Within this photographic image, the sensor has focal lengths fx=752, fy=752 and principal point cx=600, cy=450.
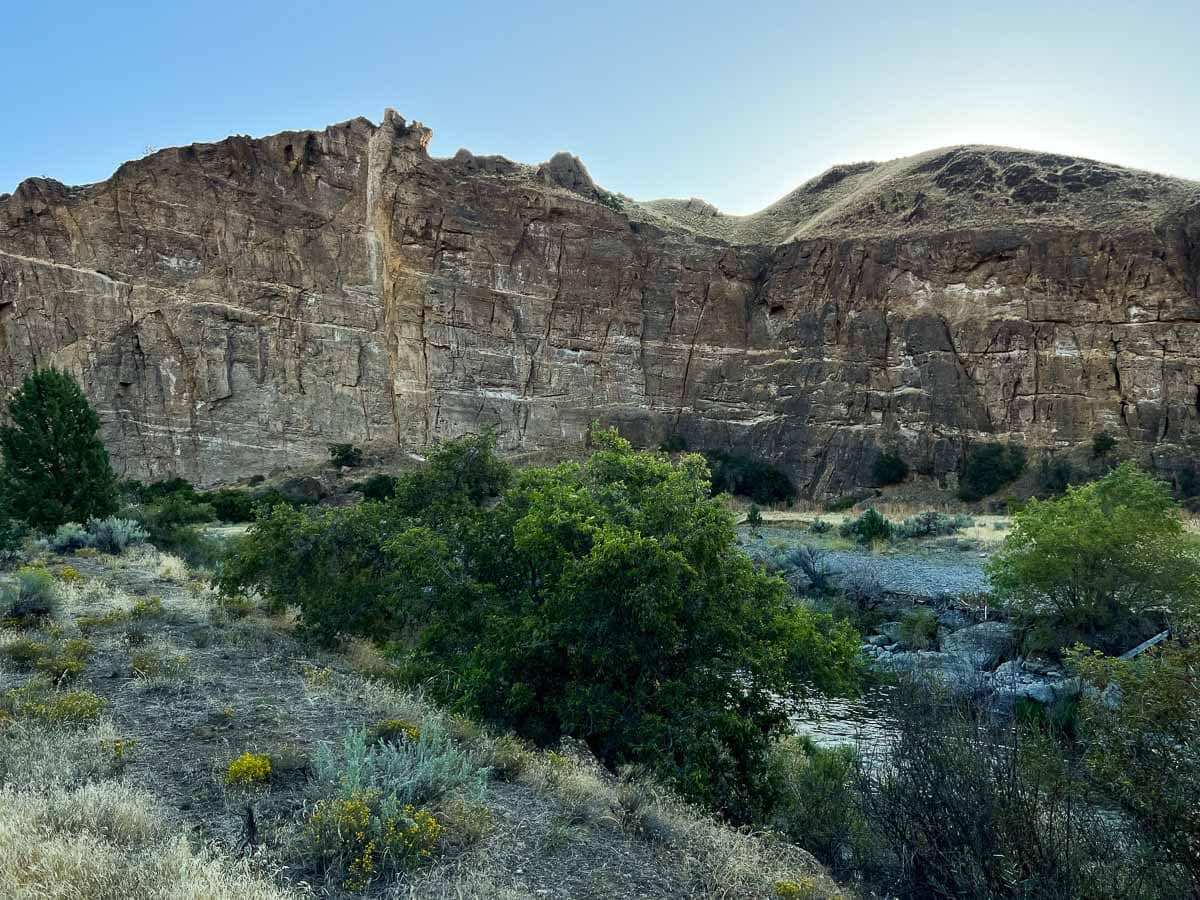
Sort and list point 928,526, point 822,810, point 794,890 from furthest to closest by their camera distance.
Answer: point 928,526, point 822,810, point 794,890

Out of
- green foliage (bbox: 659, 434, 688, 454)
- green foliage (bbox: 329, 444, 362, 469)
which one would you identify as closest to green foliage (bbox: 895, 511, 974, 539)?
green foliage (bbox: 659, 434, 688, 454)

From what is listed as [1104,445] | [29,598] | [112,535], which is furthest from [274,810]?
[1104,445]

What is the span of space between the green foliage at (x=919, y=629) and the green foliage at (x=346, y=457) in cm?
3335

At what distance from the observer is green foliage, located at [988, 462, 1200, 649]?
13.7m

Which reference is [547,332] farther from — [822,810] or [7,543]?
[822,810]

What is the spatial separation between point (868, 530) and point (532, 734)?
75.2 ft

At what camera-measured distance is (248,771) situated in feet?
17.0

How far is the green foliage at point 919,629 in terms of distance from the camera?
53.8ft

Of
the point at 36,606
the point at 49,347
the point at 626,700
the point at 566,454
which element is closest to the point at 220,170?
the point at 49,347

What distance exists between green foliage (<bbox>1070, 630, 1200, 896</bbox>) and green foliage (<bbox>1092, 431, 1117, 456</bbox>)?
1522 inches

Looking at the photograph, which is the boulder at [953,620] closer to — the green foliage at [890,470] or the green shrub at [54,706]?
the green shrub at [54,706]

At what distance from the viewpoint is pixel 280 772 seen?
5.43 m

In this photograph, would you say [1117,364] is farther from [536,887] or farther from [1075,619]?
[536,887]

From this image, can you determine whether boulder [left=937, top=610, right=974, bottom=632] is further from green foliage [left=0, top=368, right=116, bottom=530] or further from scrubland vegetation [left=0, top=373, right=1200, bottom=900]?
green foliage [left=0, top=368, right=116, bottom=530]
